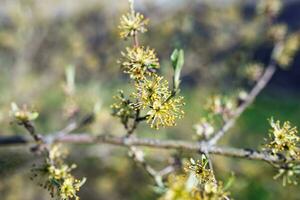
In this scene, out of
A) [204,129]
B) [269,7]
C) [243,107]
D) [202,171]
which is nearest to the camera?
[202,171]

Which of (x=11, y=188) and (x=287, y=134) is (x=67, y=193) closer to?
(x=287, y=134)

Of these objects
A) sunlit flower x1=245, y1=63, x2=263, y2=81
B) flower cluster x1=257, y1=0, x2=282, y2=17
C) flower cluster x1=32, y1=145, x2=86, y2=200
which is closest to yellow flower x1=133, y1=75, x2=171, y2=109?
flower cluster x1=32, y1=145, x2=86, y2=200

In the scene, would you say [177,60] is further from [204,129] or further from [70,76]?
[70,76]

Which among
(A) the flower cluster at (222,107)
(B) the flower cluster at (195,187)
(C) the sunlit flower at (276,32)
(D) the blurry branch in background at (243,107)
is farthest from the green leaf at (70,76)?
(C) the sunlit flower at (276,32)

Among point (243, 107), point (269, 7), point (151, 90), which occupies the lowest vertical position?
point (243, 107)

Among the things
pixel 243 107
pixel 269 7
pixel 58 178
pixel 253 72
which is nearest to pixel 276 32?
pixel 269 7

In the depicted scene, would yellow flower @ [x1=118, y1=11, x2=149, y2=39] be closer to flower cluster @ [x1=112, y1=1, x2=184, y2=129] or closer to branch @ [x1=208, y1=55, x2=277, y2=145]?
flower cluster @ [x1=112, y1=1, x2=184, y2=129]

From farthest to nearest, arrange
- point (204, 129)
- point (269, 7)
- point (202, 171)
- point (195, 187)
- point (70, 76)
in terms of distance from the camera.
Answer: point (269, 7)
point (70, 76)
point (204, 129)
point (202, 171)
point (195, 187)

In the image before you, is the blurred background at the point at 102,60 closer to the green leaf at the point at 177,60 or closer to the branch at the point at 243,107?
the branch at the point at 243,107

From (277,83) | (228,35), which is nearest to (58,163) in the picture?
(228,35)
